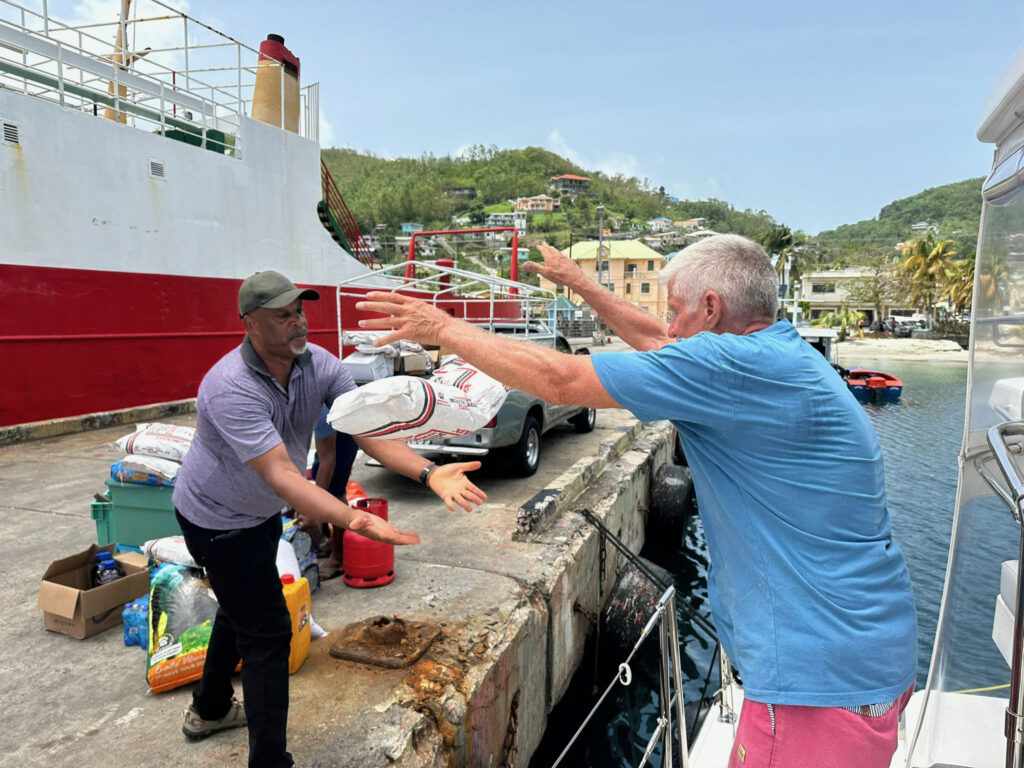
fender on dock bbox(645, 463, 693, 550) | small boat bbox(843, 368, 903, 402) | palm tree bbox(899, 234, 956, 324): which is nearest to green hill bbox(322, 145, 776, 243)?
palm tree bbox(899, 234, 956, 324)

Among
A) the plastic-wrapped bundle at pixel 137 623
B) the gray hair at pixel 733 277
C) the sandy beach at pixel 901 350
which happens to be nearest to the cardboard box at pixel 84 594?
the plastic-wrapped bundle at pixel 137 623

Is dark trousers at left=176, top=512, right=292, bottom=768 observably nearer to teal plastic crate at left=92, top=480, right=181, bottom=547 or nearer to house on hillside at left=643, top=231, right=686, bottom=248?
teal plastic crate at left=92, top=480, right=181, bottom=547

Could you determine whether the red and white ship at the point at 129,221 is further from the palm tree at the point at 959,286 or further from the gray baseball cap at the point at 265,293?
the palm tree at the point at 959,286

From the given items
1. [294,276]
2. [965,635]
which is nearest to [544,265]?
[965,635]

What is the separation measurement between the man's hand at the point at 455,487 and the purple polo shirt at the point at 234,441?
2.05 feet

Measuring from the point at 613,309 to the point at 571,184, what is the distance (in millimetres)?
179953

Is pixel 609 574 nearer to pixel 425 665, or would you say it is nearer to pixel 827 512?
pixel 425 665

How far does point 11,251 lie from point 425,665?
348 inches

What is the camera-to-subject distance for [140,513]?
4.26m

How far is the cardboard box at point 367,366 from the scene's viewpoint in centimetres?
725

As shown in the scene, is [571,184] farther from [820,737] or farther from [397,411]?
[820,737]

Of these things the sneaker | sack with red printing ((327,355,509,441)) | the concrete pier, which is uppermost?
sack with red printing ((327,355,509,441))

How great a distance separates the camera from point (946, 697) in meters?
2.51

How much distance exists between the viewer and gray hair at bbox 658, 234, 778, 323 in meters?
1.81
